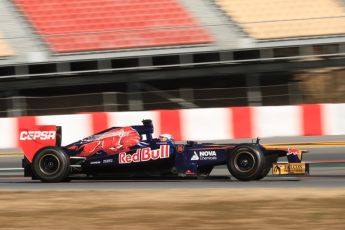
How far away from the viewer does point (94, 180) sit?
10969 millimetres

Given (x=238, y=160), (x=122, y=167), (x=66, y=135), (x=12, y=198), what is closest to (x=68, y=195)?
(x=12, y=198)

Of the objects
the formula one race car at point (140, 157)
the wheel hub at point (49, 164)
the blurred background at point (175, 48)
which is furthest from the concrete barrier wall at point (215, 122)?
the wheel hub at point (49, 164)

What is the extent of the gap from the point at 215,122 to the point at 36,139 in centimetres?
629

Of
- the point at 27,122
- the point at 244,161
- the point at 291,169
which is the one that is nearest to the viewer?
the point at 291,169

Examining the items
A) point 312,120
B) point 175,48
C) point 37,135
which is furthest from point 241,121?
point 37,135

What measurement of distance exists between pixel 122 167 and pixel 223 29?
445 inches

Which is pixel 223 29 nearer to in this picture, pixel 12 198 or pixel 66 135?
pixel 66 135

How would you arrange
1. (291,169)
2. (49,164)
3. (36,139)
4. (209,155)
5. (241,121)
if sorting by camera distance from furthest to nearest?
(241,121)
(36,139)
(49,164)
(209,155)
(291,169)

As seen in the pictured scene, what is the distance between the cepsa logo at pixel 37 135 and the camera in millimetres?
10801

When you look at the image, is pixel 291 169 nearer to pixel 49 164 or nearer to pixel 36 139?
pixel 49 164

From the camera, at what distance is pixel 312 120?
15.9 metres

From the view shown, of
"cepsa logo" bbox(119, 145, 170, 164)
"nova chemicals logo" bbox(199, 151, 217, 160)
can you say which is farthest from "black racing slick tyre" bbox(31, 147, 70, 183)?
"nova chemicals logo" bbox(199, 151, 217, 160)

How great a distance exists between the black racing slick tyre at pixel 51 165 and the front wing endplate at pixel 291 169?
2.99 metres

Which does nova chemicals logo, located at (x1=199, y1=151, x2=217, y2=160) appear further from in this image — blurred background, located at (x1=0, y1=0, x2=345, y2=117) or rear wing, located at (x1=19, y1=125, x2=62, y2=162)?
blurred background, located at (x1=0, y1=0, x2=345, y2=117)
